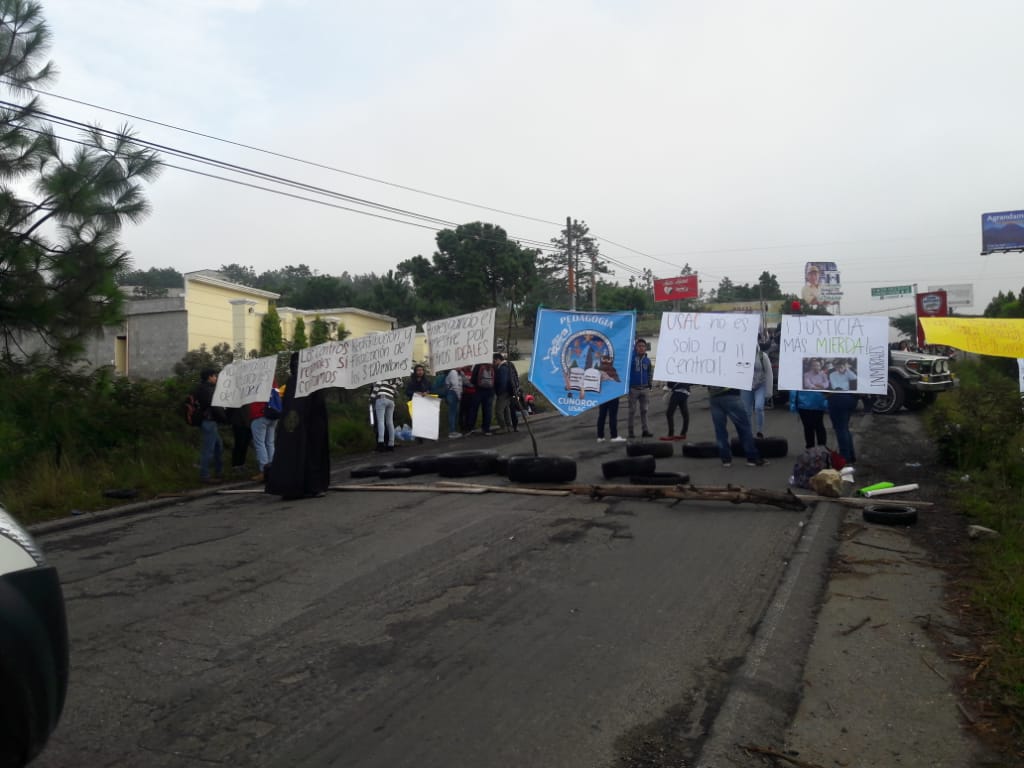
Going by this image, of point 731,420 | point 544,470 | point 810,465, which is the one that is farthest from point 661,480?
point 731,420

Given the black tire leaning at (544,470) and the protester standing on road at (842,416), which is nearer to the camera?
the black tire leaning at (544,470)

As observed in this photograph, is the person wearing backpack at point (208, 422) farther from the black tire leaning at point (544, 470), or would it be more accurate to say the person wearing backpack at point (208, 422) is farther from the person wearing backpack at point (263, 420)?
the black tire leaning at point (544, 470)

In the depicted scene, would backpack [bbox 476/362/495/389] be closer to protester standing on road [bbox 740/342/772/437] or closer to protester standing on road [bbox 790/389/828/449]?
protester standing on road [bbox 740/342/772/437]

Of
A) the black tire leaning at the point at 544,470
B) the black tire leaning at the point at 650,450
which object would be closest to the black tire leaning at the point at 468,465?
the black tire leaning at the point at 544,470

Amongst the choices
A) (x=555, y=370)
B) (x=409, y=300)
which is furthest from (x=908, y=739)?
(x=409, y=300)

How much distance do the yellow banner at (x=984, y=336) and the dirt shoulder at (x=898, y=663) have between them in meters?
3.23

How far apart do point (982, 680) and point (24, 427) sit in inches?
507

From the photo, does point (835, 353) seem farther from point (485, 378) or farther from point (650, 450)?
point (485, 378)

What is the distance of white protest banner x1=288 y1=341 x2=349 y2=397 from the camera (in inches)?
438

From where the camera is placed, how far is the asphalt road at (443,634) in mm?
4090

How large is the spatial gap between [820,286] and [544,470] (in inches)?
2487

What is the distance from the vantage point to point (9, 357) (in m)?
11.3

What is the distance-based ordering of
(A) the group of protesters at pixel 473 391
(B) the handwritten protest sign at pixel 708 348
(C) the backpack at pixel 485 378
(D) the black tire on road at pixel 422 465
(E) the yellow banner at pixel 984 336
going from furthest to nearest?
(C) the backpack at pixel 485 378 < (A) the group of protesters at pixel 473 391 < (D) the black tire on road at pixel 422 465 < (B) the handwritten protest sign at pixel 708 348 < (E) the yellow banner at pixel 984 336

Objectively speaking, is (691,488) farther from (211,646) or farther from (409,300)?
(409,300)
